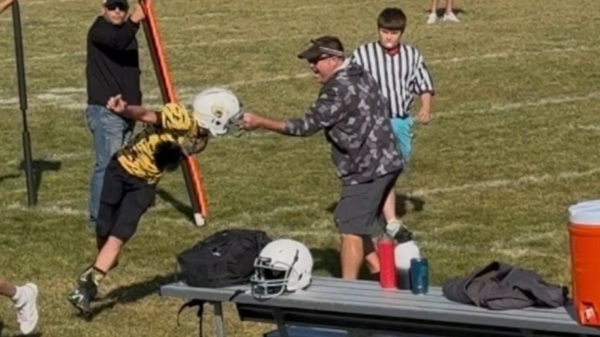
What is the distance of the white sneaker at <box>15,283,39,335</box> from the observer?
31.5 feet

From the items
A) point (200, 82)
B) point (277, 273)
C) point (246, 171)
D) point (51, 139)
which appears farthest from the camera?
point (200, 82)

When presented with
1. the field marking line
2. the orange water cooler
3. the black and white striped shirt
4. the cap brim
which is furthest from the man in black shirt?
the orange water cooler

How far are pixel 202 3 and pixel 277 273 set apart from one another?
21.8 metres

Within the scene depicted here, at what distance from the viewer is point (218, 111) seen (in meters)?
9.72

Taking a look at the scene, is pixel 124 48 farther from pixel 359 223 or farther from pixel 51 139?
pixel 51 139

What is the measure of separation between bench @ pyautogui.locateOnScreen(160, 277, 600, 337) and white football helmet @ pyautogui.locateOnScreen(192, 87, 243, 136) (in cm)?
126

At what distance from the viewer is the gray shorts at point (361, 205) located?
32.6ft

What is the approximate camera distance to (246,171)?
1505 cm

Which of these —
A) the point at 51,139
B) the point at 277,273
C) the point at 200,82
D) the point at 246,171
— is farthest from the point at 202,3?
the point at 277,273

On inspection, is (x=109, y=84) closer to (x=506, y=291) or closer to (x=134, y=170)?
(x=134, y=170)

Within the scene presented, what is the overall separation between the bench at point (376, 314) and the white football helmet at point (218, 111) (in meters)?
1.26

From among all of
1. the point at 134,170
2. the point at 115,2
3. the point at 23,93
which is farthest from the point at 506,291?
the point at 23,93

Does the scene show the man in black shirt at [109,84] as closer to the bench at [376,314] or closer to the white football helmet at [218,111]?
the white football helmet at [218,111]

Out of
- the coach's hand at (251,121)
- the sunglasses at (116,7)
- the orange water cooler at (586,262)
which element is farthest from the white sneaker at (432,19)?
the orange water cooler at (586,262)
